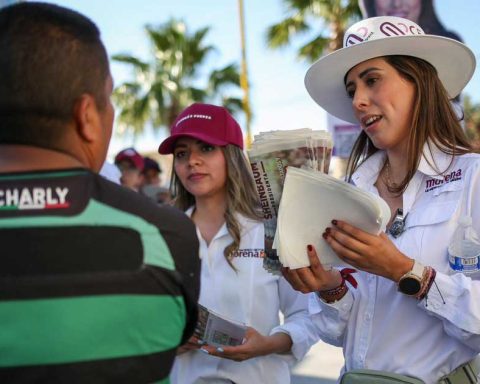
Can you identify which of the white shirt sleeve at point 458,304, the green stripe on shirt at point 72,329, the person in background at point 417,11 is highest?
the person in background at point 417,11

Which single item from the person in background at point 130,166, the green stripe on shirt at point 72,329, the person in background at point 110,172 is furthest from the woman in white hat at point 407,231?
the person in background at point 130,166

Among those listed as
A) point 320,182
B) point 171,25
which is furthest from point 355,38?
point 171,25

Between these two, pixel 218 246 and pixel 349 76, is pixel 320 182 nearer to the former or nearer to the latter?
→ pixel 349 76

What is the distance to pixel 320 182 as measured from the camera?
1.40 m

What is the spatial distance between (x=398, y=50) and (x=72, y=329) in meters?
1.50

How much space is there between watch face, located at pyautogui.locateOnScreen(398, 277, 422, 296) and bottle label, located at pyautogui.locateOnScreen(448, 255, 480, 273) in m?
0.15

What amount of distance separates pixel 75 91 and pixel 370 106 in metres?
1.15

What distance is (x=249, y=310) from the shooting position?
7.14ft

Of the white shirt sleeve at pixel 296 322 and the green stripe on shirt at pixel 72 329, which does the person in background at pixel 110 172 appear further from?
the green stripe on shirt at pixel 72 329

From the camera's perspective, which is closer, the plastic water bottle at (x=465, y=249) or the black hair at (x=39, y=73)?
the black hair at (x=39, y=73)

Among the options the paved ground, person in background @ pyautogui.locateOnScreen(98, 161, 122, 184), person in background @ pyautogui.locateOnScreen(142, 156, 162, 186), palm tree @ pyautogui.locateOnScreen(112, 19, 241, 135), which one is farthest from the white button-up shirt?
palm tree @ pyautogui.locateOnScreen(112, 19, 241, 135)

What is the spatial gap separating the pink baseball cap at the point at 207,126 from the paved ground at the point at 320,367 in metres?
2.73

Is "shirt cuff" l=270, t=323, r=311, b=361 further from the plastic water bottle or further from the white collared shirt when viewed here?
the plastic water bottle

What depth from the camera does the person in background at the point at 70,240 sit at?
0.90 m
